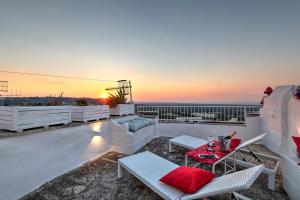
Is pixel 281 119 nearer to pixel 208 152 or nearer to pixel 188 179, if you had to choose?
pixel 208 152

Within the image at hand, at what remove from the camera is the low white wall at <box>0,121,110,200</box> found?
7.71ft

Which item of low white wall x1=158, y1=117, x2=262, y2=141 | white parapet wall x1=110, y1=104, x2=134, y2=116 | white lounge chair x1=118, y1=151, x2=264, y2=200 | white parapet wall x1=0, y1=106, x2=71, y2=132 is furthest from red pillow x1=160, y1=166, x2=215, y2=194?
white parapet wall x1=110, y1=104, x2=134, y2=116

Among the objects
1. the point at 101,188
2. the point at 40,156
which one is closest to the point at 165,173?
the point at 101,188

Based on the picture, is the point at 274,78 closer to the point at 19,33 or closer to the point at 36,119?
the point at 36,119

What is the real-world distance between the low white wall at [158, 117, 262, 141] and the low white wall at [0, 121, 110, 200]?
334 centimetres

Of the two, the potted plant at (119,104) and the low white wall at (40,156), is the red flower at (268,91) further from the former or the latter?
the low white wall at (40,156)

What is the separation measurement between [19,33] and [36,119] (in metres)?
2.52

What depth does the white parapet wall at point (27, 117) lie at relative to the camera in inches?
111

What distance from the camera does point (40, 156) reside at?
2.88m

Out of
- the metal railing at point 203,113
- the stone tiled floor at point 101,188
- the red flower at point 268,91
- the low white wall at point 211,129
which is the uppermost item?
the red flower at point 268,91

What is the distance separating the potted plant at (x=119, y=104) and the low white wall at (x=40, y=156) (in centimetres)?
201

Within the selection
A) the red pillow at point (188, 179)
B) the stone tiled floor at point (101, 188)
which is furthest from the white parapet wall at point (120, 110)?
the red pillow at point (188, 179)

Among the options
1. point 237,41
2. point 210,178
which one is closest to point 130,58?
point 237,41

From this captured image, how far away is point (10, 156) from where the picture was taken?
7.98 ft
